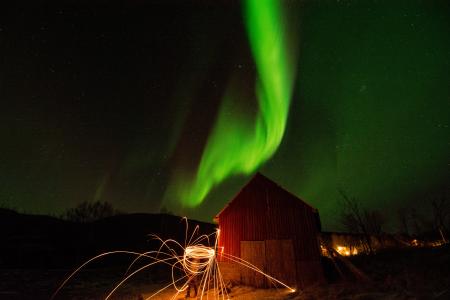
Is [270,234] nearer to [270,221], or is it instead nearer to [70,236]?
[270,221]

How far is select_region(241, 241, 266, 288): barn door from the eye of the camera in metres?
17.8

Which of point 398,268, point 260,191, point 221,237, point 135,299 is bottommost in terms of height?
point 135,299

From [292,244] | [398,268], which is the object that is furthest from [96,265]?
[398,268]

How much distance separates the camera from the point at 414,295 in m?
11.2

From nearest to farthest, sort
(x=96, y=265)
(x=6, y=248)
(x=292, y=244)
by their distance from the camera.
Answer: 1. (x=292, y=244)
2. (x=96, y=265)
3. (x=6, y=248)

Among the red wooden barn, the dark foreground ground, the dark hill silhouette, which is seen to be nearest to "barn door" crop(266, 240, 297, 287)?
the red wooden barn

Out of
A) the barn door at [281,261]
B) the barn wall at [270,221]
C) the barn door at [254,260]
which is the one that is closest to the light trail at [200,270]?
the barn door at [254,260]

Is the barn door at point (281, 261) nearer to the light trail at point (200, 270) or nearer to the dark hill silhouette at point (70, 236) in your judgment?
the light trail at point (200, 270)

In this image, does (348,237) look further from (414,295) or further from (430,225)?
(430,225)

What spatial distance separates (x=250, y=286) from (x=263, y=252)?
7.50 feet

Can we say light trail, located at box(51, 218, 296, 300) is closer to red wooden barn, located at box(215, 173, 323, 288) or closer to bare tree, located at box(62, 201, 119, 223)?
red wooden barn, located at box(215, 173, 323, 288)

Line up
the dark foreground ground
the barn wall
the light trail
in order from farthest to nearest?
the barn wall → the dark foreground ground → the light trail

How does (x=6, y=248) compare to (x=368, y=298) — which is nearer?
(x=368, y=298)

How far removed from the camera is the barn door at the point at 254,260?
17844 millimetres
